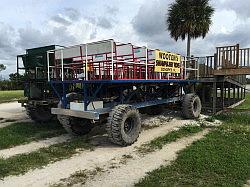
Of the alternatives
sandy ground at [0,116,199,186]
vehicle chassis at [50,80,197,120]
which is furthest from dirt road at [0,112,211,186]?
vehicle chassis at [50,80,197,120]

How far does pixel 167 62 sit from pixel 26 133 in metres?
5.33

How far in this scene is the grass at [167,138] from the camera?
337 inches

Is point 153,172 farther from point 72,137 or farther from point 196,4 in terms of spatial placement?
point 196,4

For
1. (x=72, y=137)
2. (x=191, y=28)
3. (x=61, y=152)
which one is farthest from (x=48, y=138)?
(x=191, y=28)

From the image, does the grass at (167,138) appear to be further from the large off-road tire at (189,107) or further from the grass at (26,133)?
the grass at (26,133)

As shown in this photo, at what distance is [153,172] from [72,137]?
408cm

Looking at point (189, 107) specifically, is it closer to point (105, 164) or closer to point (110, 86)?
point (110, 86)

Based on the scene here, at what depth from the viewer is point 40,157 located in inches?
303

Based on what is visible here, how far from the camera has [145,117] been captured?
45.3 ft

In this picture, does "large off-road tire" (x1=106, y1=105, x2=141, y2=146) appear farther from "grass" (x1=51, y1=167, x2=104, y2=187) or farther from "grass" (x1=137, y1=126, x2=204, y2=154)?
"grass" (x1=51, y1=167, x2=104, y2=187)

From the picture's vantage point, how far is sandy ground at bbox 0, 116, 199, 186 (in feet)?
20.4

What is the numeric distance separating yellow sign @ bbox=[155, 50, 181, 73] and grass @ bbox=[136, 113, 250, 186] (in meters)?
2.79

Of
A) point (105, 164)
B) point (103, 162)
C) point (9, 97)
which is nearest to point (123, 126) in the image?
point (103, 162)

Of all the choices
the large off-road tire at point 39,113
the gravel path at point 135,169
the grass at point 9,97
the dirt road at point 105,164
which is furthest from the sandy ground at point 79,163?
the grass at point 9,97
